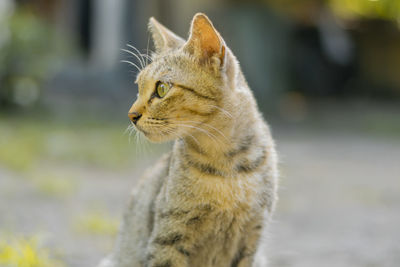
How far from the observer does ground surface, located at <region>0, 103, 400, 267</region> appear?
438 cm

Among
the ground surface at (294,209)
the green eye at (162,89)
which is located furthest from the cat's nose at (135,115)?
the ground surface at (294,209)

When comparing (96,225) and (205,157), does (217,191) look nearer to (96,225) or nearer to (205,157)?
(205,157)

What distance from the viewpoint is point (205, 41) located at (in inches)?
110

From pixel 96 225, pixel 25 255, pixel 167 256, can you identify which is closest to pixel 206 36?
pixel 167 256

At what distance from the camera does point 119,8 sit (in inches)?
534

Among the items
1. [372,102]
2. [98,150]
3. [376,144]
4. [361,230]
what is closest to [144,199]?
[361,230]

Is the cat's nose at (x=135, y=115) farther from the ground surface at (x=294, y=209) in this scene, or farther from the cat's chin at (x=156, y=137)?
the ground surface at (x=294, y=209)

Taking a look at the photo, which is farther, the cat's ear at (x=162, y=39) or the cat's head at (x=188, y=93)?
the cat's ear at (x=162, y=39)

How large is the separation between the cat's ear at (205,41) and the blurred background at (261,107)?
2.51 ft

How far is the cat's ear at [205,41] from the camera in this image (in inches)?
106

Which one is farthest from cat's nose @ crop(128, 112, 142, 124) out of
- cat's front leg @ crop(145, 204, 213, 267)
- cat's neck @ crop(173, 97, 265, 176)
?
cat's front leg @ crop(145, 204, 213, 267)

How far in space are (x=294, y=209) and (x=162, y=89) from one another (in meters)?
3.39

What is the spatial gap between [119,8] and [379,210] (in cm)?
973

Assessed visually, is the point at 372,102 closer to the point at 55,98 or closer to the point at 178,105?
the point at 55,98
